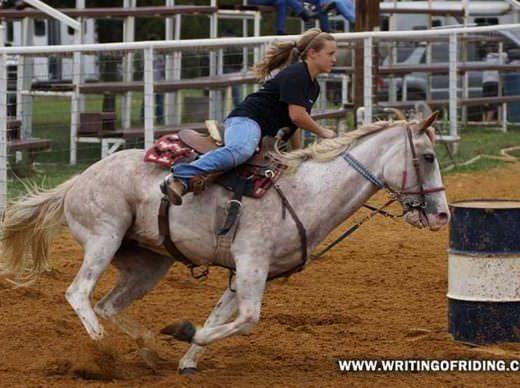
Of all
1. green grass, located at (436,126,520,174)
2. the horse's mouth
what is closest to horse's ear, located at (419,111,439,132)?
the horse's mouth

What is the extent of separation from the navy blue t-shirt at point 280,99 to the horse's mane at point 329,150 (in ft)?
0.71

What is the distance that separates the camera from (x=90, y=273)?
7.38 meters

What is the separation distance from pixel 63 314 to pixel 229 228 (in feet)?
7.29

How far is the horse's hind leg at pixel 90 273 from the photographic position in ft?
23.9

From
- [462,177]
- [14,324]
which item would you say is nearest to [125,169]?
[14,324]

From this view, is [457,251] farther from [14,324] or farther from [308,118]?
[14,324]

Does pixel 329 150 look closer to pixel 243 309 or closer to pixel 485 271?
pixel 243 309

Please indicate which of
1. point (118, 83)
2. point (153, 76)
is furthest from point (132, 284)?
point (118, 83)

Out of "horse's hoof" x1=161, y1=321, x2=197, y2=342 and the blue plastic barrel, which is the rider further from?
the blue plastic barrel

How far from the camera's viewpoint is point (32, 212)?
7895 mm

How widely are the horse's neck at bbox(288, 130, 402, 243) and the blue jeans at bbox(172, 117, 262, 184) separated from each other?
13.1 inches

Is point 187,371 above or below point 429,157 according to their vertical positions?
below

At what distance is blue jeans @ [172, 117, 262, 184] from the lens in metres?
7.05

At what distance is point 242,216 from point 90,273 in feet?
3.47
